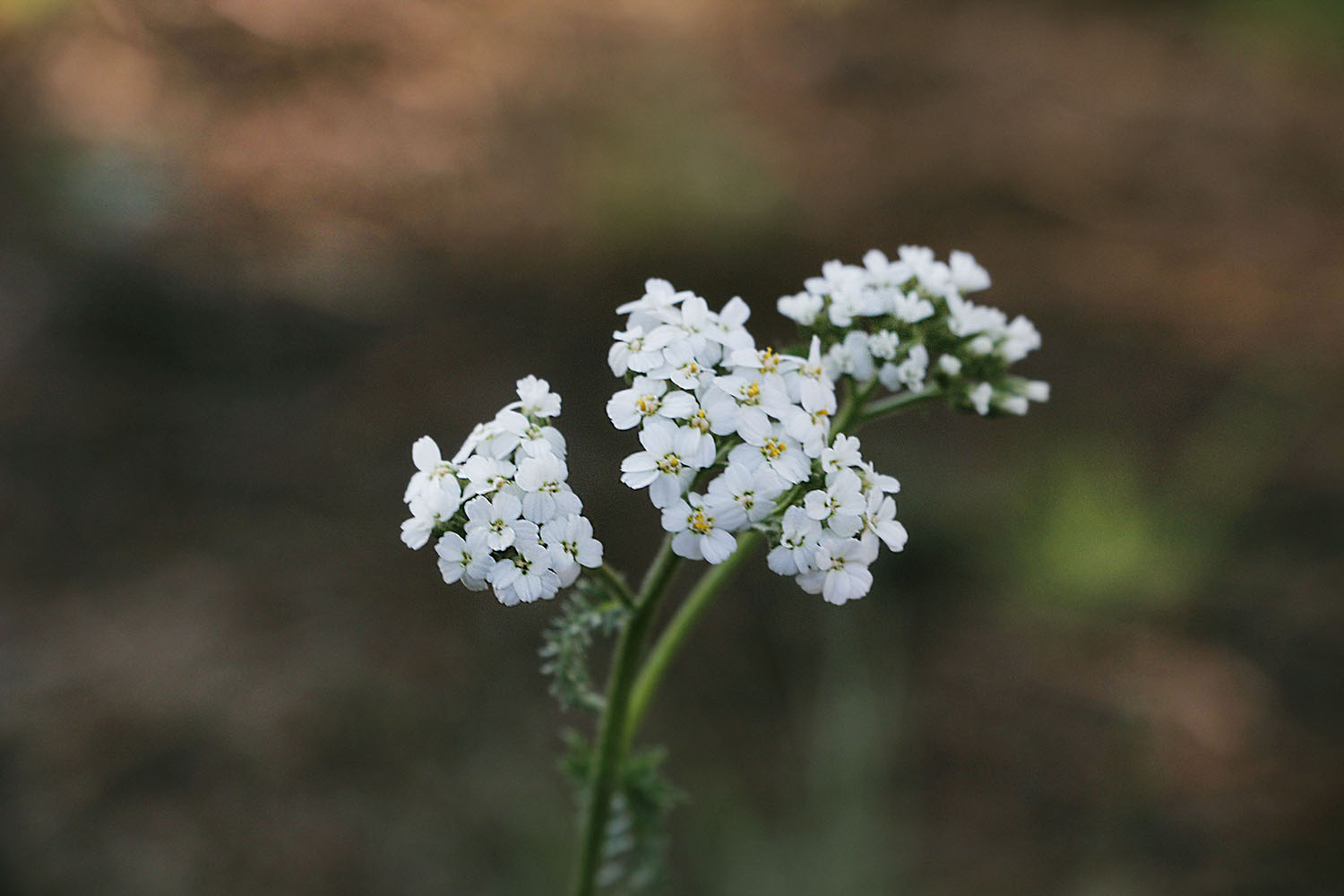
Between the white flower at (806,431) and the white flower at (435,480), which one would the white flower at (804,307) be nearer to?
the white flower at (806,431)

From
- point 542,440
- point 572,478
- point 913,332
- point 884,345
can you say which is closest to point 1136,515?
point 572,478

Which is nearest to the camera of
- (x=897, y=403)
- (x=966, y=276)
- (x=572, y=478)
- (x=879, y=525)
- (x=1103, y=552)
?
(x=879, y=525)

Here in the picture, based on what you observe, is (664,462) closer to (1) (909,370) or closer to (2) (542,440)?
(2) (542,440)

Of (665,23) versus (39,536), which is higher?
(665,23)

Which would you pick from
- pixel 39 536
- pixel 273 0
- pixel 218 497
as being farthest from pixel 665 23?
pixel 39 536

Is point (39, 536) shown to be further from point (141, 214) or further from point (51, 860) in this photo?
point (141, 214)

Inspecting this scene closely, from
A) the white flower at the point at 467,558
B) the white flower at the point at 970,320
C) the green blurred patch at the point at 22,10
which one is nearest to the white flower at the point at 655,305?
the white flower at the point at 467,558
